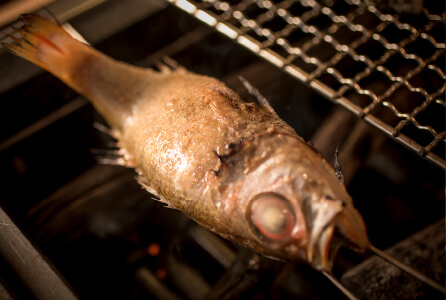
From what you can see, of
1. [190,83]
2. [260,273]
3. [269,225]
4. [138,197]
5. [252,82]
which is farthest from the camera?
[252,82]

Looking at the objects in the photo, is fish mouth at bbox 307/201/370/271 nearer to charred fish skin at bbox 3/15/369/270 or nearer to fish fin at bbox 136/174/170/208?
charred fish skin at bbox 3/15/369/270

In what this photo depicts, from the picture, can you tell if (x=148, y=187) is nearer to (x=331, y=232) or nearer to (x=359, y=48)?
(x=331, y=232)

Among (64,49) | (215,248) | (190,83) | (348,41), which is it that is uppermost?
(348,41)

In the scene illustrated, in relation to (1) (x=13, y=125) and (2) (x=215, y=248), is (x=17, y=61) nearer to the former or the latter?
(1) (x=13, y=125)

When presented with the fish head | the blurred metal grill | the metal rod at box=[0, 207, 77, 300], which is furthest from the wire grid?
the metal rod at box=[0, 207, 77, 300]

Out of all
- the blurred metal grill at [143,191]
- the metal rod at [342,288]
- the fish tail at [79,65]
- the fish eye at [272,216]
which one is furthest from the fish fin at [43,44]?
the metal rod at [342,288]

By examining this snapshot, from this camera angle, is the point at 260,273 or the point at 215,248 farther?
the point at 215,248

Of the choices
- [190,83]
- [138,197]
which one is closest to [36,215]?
[138,197]

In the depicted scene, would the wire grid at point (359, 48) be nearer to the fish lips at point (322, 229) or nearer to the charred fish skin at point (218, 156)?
the charred fish skin at point (218, 156)

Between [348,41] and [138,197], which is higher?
[348,41]
